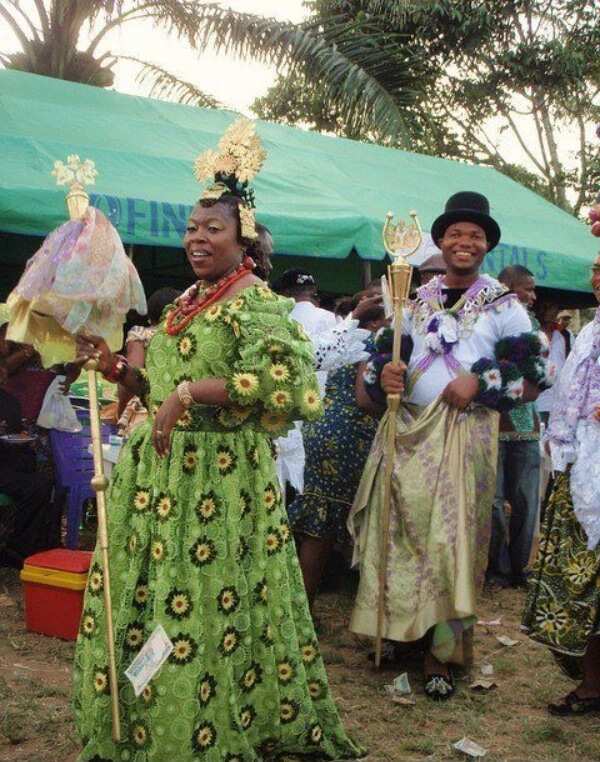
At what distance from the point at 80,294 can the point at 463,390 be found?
1795mm

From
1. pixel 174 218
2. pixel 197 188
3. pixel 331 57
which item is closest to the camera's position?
pixel 174 218

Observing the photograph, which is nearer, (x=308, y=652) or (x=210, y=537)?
(x=210, y=537)

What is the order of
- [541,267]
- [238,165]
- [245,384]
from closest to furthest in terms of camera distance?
[245,384]
[238,165]
[541,267]

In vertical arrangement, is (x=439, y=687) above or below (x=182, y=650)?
below

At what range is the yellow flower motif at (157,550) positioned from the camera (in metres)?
3.05

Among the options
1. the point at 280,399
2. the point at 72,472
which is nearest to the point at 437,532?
the point at 280,399

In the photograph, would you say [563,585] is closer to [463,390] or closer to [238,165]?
[463,390]

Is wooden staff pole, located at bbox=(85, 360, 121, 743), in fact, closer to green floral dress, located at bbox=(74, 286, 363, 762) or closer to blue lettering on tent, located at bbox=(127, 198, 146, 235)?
green floral dress, located at bbox=(74, 286, 363, 762)

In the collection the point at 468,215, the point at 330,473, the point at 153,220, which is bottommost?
the point at 330,473

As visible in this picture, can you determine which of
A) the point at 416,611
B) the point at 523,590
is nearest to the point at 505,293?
the point at 416,611

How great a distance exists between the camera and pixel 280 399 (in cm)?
301

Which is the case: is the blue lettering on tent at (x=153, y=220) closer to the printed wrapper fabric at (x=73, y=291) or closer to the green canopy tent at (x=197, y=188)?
the green canopy tent at (x=197, y=188)

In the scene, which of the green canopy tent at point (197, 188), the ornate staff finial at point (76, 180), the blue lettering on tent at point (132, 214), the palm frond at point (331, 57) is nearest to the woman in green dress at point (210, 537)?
the ornate staff finial at point (76, 180)

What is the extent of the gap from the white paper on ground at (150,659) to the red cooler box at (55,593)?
6.86 feet
